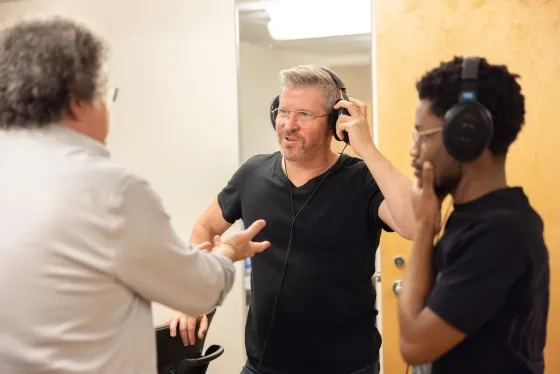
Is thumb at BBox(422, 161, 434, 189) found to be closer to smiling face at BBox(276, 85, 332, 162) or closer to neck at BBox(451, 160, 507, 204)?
neck at BBox(451, 160, 507, 204)

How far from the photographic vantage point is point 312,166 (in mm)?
1774

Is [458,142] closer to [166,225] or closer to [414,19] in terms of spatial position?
[166,225]

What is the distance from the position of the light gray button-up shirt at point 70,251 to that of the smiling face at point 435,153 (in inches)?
19.4

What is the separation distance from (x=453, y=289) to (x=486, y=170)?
23 cm

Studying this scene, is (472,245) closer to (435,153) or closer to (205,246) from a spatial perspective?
(435,153)

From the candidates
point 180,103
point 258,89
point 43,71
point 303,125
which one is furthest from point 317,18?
point 43,71

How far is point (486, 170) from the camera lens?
3.62 ft

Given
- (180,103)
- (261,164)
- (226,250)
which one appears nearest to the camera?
(226,250)

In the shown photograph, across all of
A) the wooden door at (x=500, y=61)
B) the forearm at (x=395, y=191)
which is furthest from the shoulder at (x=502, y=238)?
the wooden door at (x=500, y=61)

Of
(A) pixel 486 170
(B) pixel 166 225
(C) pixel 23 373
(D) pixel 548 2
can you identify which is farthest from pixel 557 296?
(C) pixel 23 373

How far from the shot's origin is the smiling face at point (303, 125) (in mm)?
1756

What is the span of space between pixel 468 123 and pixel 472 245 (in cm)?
21

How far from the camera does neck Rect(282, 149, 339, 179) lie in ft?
5.80

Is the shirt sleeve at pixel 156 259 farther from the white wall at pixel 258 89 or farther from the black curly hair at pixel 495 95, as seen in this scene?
the white wall at pixel 258 89
